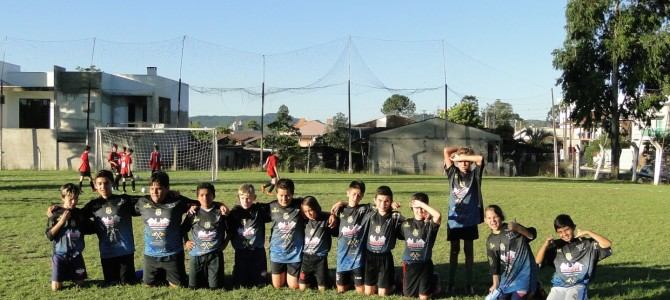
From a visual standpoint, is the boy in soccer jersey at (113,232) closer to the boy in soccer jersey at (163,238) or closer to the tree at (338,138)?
the boy in soccer jersey at (163,238)

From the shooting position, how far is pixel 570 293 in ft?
19.1

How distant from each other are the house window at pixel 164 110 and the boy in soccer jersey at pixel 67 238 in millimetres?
42616

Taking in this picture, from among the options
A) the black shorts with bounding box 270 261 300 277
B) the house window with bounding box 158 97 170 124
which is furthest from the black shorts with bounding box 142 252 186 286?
the house window with bounding box 158 97 170 124

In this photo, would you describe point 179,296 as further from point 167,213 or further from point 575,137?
point 575,137

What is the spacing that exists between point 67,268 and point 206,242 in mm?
1508

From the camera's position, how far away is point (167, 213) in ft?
22.9

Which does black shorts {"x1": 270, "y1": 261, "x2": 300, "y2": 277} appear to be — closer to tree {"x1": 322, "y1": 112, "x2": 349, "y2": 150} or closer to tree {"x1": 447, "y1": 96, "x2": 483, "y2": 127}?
tree {"x1": 322, "y1": 112, "x2": 349, "y2": 150}

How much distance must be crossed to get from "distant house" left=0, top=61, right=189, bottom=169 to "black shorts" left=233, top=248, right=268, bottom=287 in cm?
3610

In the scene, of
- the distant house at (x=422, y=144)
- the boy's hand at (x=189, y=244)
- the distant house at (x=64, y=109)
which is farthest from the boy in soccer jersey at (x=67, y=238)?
the distant house at (x=64, y=109)

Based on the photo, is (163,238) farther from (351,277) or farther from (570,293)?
(570,293)

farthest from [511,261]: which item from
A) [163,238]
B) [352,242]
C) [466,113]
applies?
[466,113]

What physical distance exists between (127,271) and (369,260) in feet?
8.75

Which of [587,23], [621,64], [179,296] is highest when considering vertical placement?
[587,23]

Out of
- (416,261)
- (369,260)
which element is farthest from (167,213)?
(416,261)
